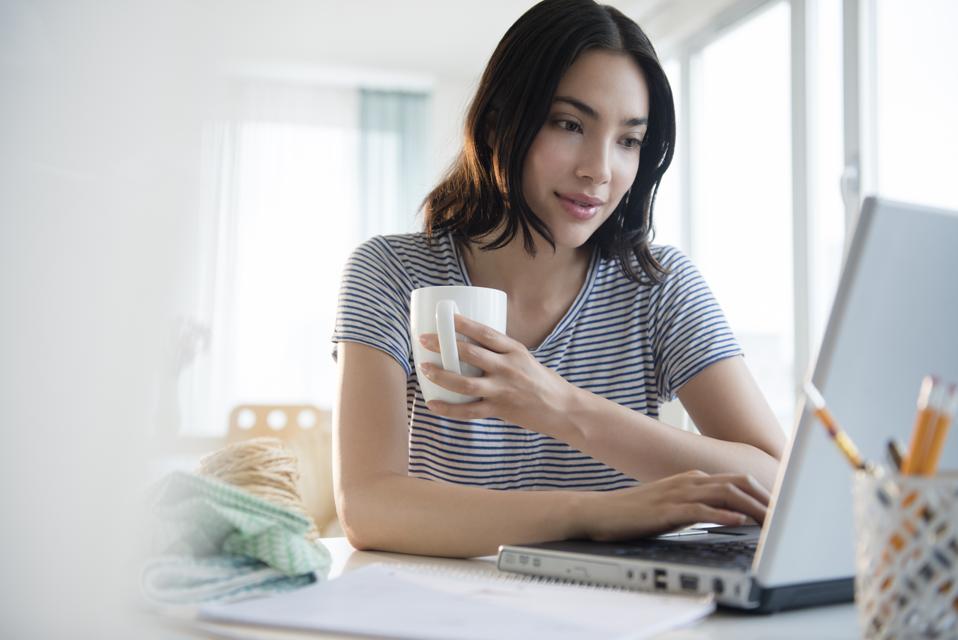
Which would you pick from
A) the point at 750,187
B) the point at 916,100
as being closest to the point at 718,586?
the point at 916,100

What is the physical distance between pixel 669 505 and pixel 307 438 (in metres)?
2.16

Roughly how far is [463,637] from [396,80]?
484cm

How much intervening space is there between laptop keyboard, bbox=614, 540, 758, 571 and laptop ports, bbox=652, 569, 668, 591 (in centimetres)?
2

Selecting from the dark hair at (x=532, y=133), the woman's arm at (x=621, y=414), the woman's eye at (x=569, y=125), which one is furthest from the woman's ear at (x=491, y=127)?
the woman's arm at (x=621, y=414)

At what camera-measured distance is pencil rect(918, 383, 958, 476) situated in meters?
0.40

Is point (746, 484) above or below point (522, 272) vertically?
below

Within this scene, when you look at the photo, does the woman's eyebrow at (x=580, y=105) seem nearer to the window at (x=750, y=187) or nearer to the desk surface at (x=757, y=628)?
the desk surface at (x=757, y=628)

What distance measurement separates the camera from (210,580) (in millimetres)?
577

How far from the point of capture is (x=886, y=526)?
422mm

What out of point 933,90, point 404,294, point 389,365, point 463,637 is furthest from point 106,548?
point 933,90

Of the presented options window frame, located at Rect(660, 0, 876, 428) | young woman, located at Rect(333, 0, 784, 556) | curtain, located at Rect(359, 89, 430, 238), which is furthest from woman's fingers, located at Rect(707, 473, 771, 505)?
curtain, located at Rect(359, 89, 430, 238)

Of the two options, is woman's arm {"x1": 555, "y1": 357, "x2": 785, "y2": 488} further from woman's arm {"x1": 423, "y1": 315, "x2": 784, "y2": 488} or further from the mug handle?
the mug handle

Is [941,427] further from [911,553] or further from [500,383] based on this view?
[500,383]

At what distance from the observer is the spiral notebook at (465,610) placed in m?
0.49
